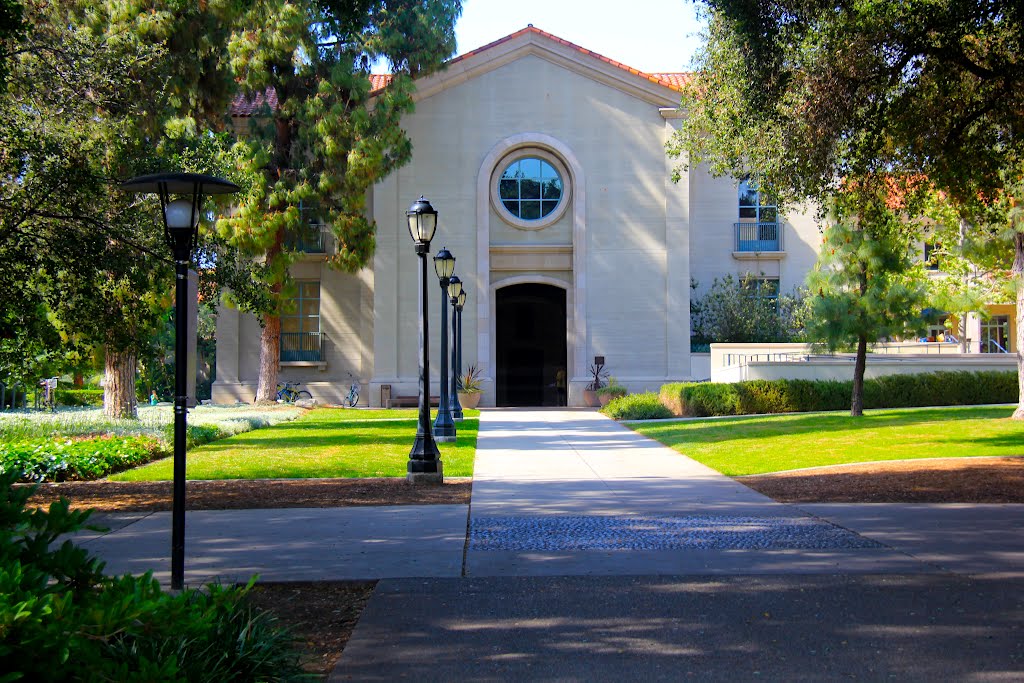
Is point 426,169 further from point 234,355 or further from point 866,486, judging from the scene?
point 866,486

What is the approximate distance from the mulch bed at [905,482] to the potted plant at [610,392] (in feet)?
56.9

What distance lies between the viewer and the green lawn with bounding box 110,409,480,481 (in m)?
13.7

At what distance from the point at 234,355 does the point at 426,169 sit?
9.38 metres

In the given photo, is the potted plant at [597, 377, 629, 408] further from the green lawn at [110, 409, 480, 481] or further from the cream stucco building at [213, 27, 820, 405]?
the green lawn at [110, 409, 480, 481]

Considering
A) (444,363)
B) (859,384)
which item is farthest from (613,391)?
(444,363)

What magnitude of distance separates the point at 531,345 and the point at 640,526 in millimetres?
25814

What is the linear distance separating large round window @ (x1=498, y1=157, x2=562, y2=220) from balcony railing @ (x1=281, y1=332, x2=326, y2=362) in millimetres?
8231

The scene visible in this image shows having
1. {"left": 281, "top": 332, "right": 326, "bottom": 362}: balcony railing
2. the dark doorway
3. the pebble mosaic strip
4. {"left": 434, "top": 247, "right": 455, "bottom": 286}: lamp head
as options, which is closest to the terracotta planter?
the dark doorway

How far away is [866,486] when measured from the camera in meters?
11.6

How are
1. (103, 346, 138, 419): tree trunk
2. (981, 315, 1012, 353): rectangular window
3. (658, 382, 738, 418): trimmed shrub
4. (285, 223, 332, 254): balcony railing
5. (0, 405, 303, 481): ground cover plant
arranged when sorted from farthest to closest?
(981, 315, 1012, 353): rectangular window, (285, 223, 332, 254): balcony railing, (658, 382, 738, 418): trimmed shrub, (103, 346, 138, 419): tree trunk, (0, 405, 303, 481): ground cover plant

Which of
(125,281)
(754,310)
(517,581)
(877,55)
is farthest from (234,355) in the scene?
(517,581)

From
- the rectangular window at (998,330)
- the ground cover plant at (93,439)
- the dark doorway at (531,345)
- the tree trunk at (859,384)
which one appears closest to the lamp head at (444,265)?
the ground cover plant at (93,439)

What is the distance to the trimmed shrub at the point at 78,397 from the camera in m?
40.1

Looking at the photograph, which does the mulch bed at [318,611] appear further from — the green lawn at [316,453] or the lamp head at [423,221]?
the lamp head at [423,221]
